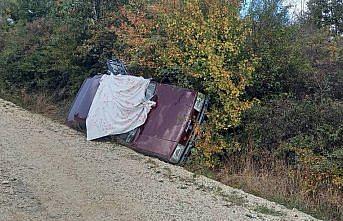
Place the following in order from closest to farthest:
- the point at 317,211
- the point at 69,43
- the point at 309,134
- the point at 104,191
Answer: the point at 104,191, the point at 317,211, the point at 309,134, the point at 69,43

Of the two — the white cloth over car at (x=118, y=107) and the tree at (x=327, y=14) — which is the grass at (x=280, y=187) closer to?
the white cloth over car at (x=118, y=107)

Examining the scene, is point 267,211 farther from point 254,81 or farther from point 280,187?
point 254,81

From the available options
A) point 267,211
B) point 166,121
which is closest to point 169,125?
point 166,121

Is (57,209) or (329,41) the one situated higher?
(329,41)

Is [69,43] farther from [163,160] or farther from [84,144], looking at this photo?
[163,160]

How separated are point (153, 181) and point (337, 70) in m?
6.26

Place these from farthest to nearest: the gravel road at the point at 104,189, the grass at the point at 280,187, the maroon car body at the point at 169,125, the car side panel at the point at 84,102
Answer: the car side panel at the point at 84,102 → the maroon car body at the point at 169,125 → the grass at the point at 280,187 → the gravel road at the point at 104,189

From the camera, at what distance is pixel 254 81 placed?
12.1 meters

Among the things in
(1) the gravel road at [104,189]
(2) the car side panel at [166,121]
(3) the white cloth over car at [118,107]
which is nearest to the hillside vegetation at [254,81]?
(2) the car side panel at [166,121]

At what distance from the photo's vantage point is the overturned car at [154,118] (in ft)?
35.8

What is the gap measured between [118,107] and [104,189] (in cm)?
482

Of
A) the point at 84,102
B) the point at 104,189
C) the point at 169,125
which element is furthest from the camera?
the point at 84,102

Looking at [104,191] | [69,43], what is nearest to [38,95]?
[69,43]

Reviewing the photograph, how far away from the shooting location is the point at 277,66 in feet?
40.0
